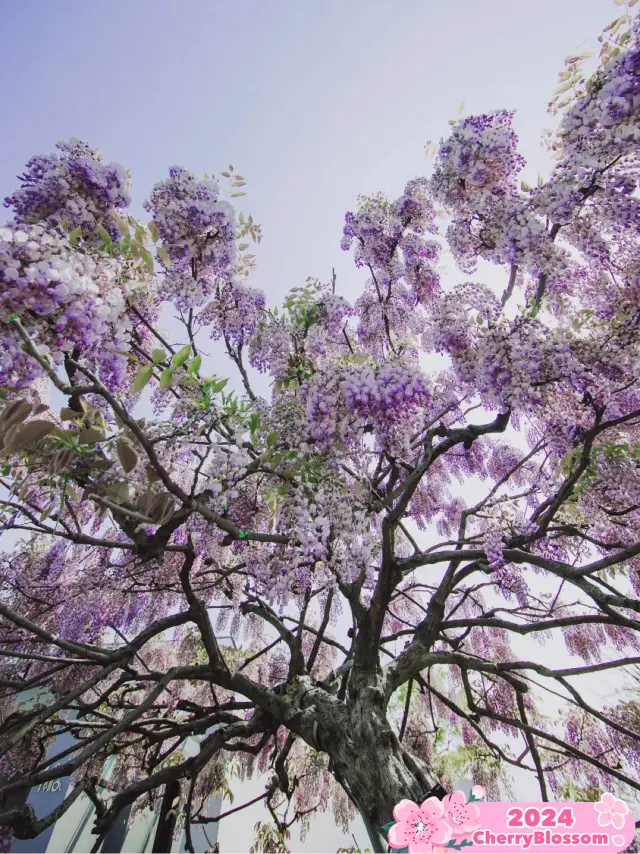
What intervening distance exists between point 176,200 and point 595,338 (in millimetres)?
3408

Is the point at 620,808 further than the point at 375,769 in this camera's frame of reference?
No

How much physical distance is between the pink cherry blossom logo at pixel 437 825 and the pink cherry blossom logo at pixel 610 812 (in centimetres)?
74

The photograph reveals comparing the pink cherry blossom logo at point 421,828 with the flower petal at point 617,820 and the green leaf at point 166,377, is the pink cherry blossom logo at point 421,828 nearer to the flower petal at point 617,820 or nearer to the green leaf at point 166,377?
the flower petal at point 617,820

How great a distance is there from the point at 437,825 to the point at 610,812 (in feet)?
3.41

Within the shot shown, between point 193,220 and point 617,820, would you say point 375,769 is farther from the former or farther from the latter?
point 193,220

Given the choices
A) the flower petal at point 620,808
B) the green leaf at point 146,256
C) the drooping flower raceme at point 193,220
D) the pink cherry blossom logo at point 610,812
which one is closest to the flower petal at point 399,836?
the pink cherry blossom logo at point 610,812

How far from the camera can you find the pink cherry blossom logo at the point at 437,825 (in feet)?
7.20

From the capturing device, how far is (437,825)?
2.28 metres

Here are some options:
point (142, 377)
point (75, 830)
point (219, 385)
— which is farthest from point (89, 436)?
point (75, 830)

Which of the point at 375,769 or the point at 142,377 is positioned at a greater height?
the point at 142,377

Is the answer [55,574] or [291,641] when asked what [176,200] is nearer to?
[291,641]

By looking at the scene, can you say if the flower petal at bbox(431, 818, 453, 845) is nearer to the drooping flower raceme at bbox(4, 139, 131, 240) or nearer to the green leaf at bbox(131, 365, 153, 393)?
the green leaf at bbox(131, 365, 153, 393)

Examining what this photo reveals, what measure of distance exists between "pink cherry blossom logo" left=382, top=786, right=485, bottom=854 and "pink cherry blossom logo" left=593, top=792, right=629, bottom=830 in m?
0.74

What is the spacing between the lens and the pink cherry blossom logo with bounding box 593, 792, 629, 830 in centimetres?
241
